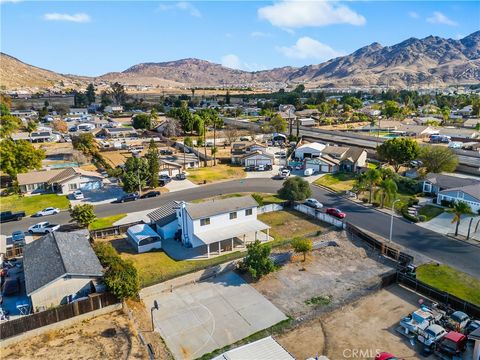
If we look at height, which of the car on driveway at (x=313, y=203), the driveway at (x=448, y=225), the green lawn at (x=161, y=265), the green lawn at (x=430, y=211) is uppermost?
the car on driveway at (x=313, y=203)

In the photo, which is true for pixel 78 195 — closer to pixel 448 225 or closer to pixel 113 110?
pixel 448 225

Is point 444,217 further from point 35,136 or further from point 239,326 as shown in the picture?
point 35,136

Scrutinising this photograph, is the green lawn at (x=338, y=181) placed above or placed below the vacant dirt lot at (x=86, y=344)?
above

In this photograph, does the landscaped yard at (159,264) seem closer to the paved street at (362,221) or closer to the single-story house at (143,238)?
the single-story house at (143,238)

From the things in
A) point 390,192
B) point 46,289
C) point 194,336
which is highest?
point 390,192

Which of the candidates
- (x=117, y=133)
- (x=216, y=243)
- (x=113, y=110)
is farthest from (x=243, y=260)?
(x=113, y=110)

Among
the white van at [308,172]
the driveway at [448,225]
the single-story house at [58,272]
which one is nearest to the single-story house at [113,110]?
the white van at [308,172]

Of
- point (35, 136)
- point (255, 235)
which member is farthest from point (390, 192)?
point (35, 136)
